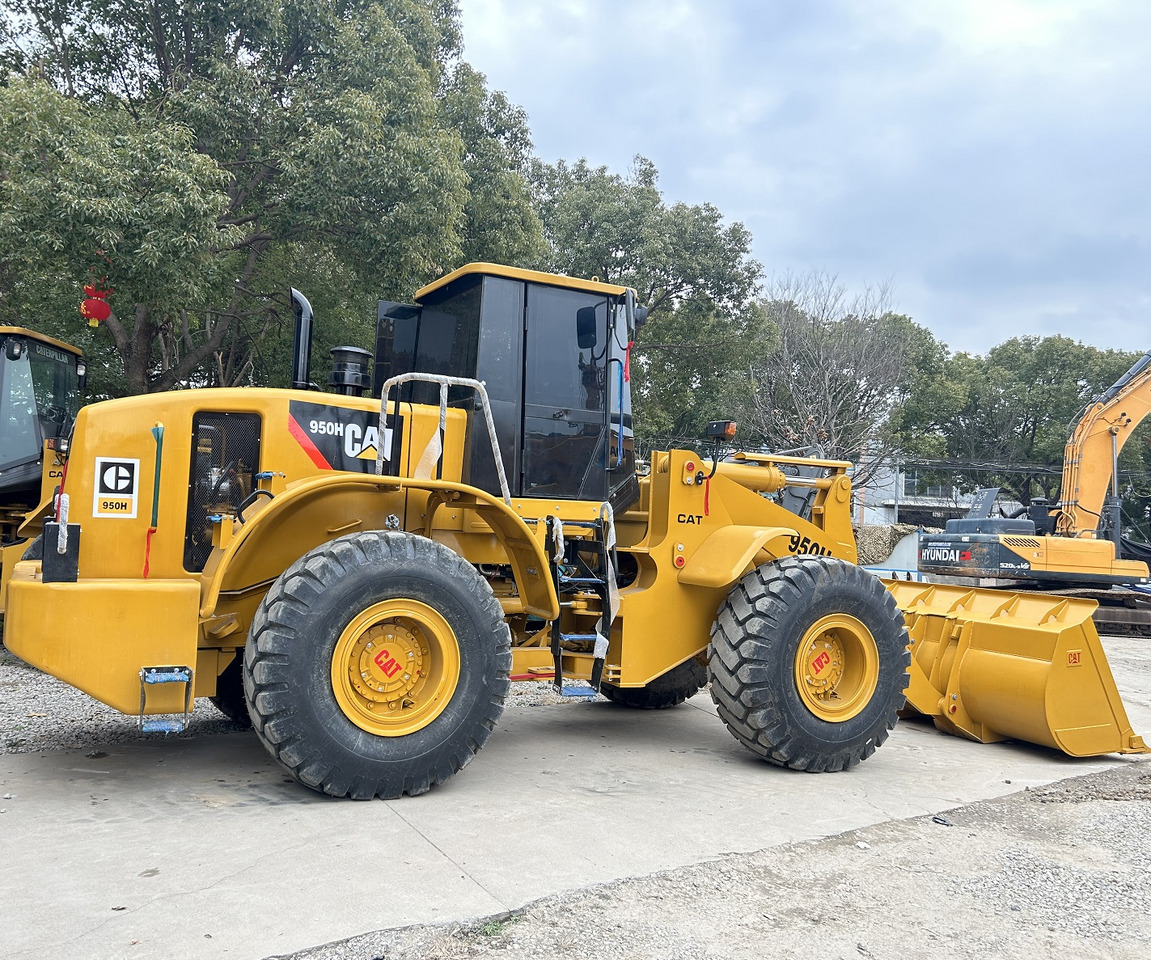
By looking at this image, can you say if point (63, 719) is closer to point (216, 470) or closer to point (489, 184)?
point (216, 470)

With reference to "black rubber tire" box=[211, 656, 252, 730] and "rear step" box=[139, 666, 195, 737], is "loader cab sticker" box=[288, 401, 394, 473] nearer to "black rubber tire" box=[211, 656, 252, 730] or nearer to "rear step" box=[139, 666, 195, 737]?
"rear step" box=[139, 666, 195, 737]

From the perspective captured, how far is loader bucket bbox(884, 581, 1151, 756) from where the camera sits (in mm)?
6148

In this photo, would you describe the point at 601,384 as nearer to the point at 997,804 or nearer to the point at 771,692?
the point at 771,692

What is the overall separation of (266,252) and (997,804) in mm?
13173

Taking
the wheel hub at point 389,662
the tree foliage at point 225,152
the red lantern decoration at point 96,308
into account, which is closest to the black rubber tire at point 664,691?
the wheel hub at point 389,662

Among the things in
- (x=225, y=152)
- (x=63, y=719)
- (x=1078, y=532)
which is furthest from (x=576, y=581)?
(x=1078, y=532)

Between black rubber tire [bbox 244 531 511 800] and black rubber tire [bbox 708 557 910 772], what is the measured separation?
59.2 inches

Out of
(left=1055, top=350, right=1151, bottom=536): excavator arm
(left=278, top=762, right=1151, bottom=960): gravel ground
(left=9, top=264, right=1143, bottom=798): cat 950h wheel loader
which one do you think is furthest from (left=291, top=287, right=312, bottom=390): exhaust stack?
(left=1055, top=350, right=1151, bottom=536): excavator arm

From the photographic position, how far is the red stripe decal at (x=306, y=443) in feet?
16.1

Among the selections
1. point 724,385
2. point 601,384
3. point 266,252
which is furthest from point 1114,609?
point 266,252

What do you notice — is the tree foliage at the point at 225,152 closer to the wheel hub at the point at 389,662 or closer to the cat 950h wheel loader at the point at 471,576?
the cat 950h wheel loader at the point at 471,576

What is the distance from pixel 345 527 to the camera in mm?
4973

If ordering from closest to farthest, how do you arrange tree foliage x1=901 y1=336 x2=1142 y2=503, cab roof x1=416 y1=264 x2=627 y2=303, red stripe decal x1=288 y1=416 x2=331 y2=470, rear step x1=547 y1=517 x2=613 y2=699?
red stripe decal x1=288 y1=416 x2=331 y2=470, rear step x1=547 y1=517 x2=613 y2=699, cab roof x1=416 y1=264 x2=627 y2=303, tree foliage x1=901 y1=336 x2=1142 y2=503

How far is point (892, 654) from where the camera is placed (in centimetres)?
587
